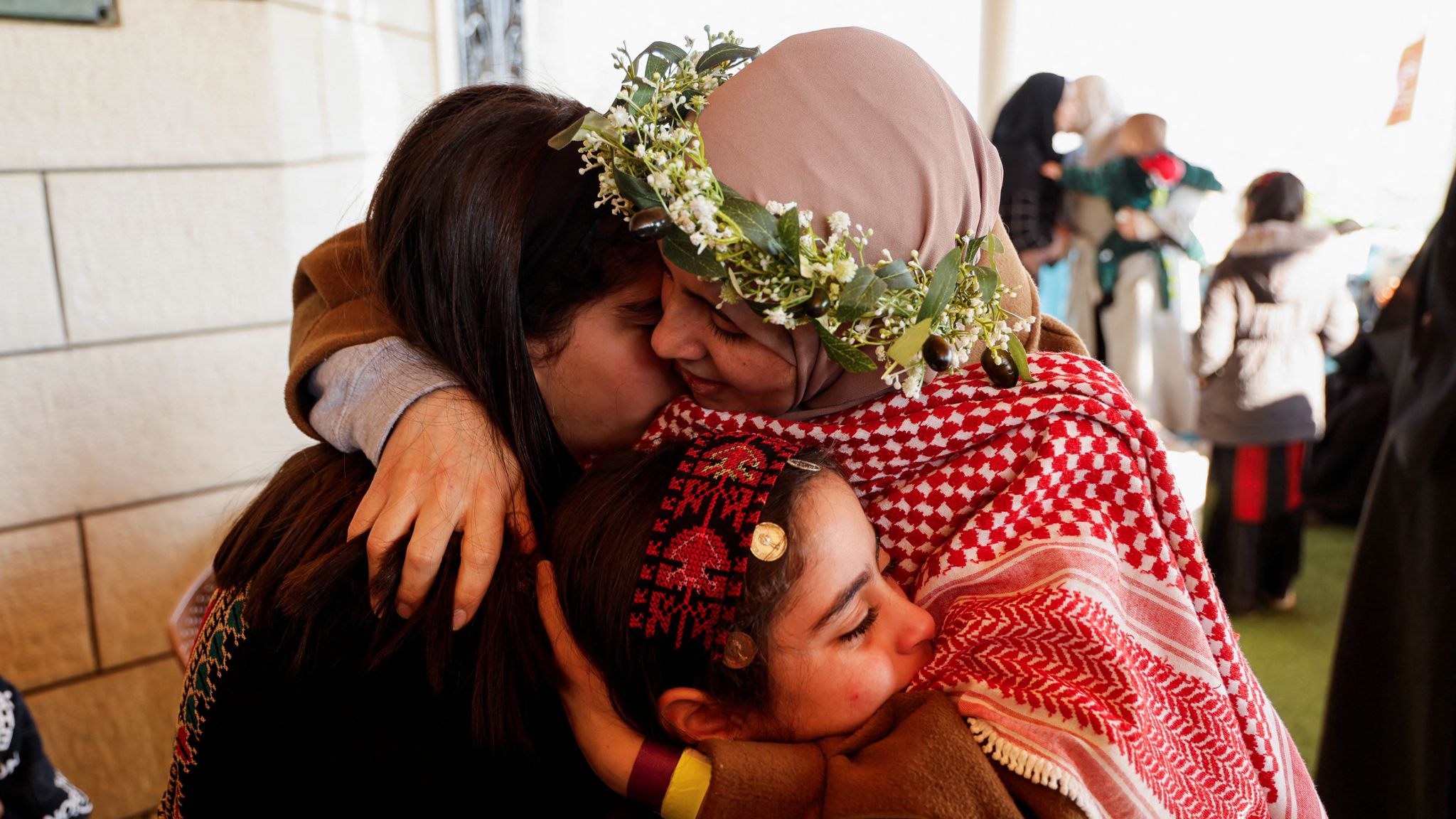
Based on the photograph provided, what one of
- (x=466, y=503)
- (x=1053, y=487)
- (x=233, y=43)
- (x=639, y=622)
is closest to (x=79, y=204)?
(x=233, y=43)

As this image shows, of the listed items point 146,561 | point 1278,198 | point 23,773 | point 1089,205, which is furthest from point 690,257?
point 1089,205

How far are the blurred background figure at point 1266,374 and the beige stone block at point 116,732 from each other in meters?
4.07

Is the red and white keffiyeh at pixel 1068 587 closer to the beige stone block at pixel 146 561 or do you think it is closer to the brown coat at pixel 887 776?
the brown coat at pixel 887 776

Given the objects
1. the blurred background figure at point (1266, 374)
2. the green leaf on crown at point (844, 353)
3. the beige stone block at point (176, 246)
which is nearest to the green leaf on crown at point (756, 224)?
the green leaf on crown at point (844, 353)

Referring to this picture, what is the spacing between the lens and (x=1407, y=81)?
5566 mm

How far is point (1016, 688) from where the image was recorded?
1.08 meters

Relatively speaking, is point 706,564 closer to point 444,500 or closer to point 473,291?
point 444,500

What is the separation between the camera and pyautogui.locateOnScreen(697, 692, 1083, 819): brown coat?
38.1 inches

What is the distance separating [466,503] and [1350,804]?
2.29 m

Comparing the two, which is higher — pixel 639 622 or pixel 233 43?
pixel 233 43

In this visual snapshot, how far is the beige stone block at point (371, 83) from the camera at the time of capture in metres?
2.84

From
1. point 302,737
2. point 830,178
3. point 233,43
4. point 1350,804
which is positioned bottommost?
point 1350,804

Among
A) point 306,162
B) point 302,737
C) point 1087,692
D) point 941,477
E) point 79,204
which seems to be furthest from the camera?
point 306,162

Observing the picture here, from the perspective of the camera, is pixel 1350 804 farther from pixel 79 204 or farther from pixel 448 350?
pixel 79 204
